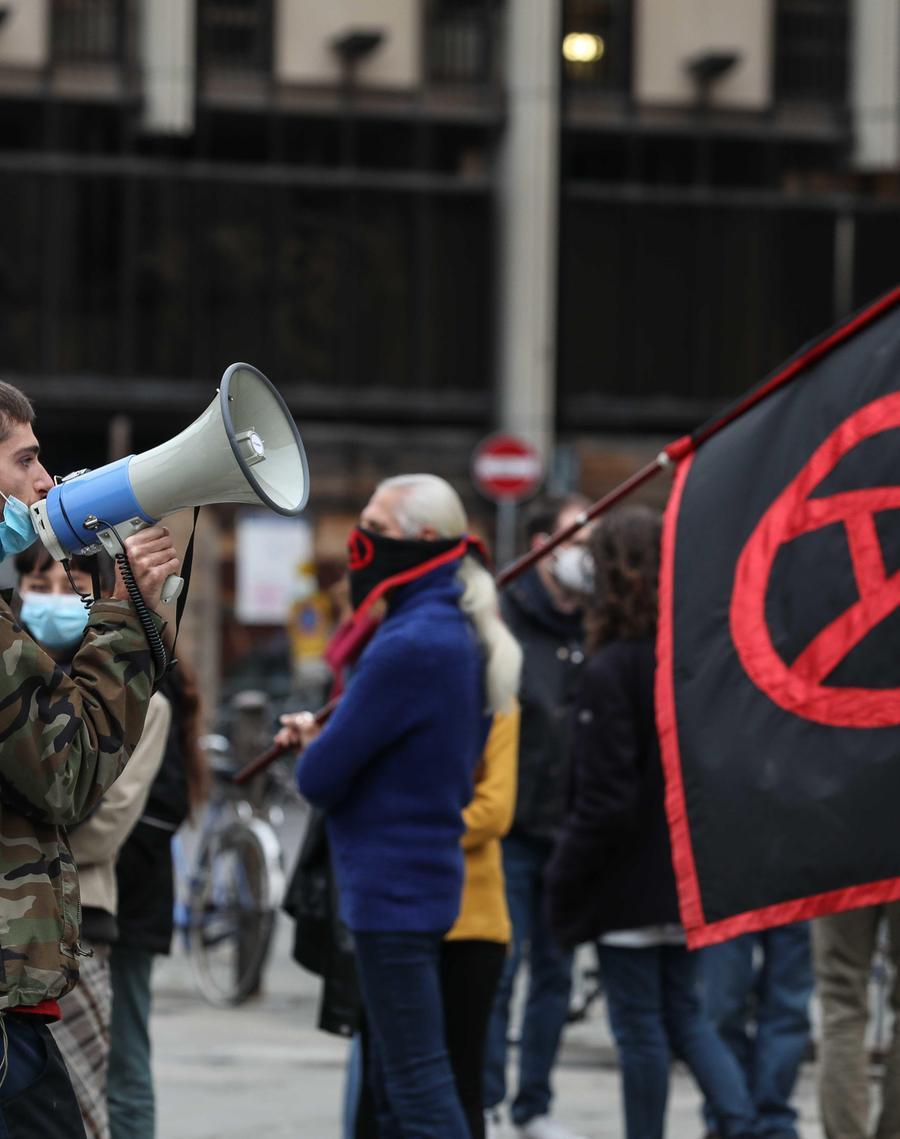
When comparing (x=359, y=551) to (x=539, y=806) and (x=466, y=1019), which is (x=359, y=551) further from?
(x=539, y=806)

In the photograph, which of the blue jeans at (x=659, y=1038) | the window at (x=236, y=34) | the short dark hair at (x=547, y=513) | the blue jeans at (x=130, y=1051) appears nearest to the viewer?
the blue jeans at (x=130, y=1051)

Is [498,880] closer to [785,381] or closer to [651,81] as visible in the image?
[785,381]

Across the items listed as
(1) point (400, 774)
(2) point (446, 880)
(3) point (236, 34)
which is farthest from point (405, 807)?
(3) point (236, 34)

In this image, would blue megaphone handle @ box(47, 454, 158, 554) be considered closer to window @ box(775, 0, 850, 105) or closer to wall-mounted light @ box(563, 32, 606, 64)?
wall-mounted light @ box(563, 32, 606, 64)

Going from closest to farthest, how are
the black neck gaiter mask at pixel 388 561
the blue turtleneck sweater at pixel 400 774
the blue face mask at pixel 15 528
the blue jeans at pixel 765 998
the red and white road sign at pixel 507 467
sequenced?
the blue face mask at pixel 15 528
the blue turtleneck sweater at pixel 400 774
the black neck gaiter mask at pixel 388 561
the blue jeans at pixel 765 998
the red and white road sign at pixel 507 467

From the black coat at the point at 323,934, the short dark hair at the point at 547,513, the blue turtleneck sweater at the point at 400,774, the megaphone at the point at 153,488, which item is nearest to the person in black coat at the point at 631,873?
the black coat at the point at 323,934

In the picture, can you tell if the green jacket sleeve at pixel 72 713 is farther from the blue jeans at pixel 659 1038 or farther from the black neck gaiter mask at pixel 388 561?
the blue jeans at pixel 659 1038

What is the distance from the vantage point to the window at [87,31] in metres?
22.5

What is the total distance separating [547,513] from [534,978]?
1.62 m

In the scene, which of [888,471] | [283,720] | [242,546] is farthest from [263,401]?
[242,546]

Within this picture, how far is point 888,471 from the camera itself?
16.1ft

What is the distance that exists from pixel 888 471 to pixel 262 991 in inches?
222

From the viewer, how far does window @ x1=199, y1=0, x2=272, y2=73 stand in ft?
75.2

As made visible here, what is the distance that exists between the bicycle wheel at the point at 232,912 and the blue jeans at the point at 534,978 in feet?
8.35
